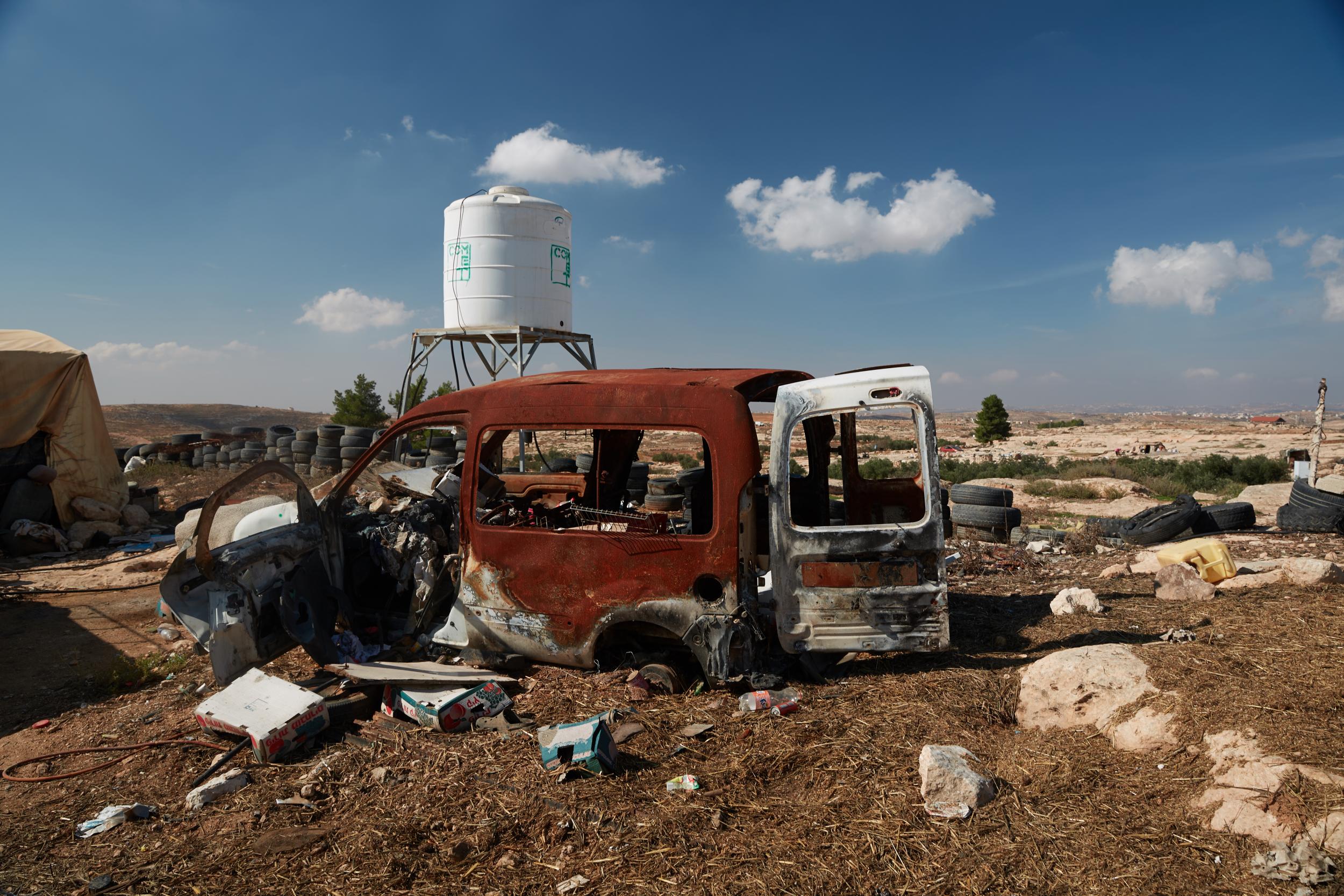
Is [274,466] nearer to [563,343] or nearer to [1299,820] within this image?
[1299,820]

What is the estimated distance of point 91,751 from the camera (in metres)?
4.16

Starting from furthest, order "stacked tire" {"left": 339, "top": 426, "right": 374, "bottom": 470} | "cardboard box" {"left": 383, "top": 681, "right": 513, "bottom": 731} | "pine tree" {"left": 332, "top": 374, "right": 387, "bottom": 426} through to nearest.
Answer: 1. "pine tree" {"left": 332, "top": 374, "right": 387, "bottom": 426}
2. "stacked tire" {"left": 339, "top": 426, "right": 374, "bottom": 470}
3. "cardboard box" {"left": 383, "top": 681, "right": 513, "bottom": 731}

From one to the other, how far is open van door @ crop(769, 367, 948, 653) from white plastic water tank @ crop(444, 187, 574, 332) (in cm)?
935

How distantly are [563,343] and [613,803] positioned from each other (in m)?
11.0

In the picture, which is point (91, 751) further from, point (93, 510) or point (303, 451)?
point (303, 451)

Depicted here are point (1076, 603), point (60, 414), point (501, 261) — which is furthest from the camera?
point (501, 261)

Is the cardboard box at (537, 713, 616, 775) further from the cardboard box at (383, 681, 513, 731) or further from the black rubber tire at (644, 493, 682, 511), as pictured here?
the black rubber tire at (644, 493, 682, 511)

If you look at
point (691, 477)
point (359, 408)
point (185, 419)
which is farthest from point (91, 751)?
point (185, 419)

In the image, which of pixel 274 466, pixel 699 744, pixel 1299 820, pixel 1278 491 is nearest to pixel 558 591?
A: pixel 699 744

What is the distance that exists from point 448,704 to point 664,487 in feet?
11.0

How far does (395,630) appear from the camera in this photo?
5.41 metres

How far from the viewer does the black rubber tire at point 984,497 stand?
9.95m

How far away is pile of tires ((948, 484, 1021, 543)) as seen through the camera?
31.9 feet

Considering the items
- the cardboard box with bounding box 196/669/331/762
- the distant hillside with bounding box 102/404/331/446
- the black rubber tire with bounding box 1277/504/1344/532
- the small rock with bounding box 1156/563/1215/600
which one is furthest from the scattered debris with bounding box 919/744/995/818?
the distant hillside with bounding box 102/404/331/446
